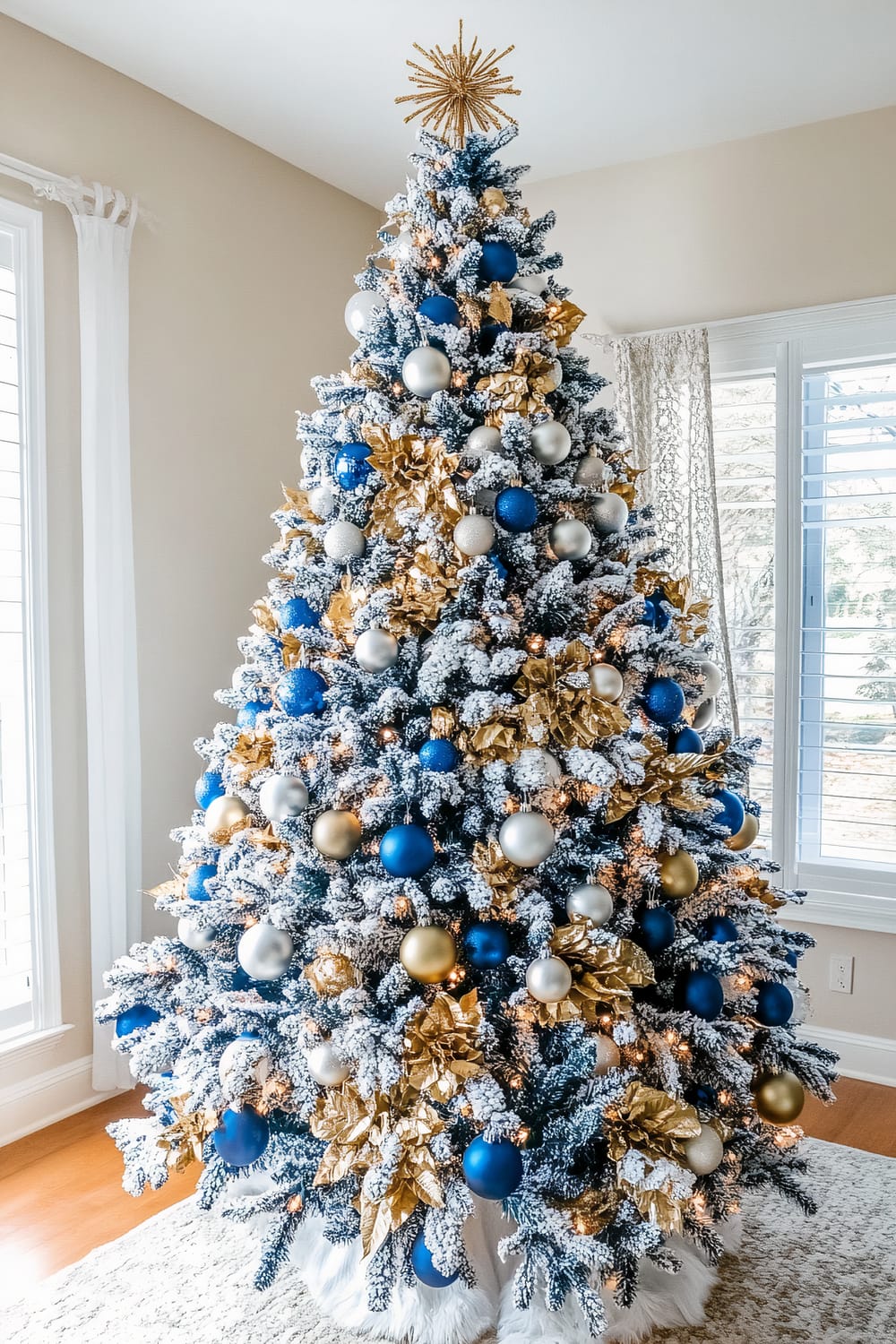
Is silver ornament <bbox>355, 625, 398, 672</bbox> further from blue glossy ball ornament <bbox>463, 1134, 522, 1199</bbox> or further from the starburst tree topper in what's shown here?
the starburst tree topper

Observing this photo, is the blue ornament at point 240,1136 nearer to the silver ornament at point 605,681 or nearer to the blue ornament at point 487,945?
the blue ornament at point 487,945

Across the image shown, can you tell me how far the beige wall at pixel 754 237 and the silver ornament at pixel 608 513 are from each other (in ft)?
5.29

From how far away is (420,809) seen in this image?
1597mm

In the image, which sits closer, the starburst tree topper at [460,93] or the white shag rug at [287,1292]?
the white shag rug at [287,1292]

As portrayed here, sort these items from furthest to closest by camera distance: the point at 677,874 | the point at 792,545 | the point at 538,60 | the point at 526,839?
the point at 792,545
the point at 538,60
the point at 677,874
the point at 526,839

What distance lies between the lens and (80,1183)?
224 cm

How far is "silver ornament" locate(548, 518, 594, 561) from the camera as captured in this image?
169cm

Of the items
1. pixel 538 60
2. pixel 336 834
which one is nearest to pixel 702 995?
pixel 336 834

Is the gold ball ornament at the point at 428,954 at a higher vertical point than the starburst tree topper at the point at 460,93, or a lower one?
Answer: lower

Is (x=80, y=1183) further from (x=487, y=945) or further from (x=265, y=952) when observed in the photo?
(x=487, y=945)

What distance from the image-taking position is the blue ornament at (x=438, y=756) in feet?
5.23

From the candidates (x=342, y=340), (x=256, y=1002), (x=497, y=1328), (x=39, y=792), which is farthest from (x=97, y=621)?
(x=497, y=1328)

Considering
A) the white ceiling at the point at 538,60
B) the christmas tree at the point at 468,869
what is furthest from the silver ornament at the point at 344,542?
the white ceiling at the point at 538,60

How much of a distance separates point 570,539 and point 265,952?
2.76 feet
